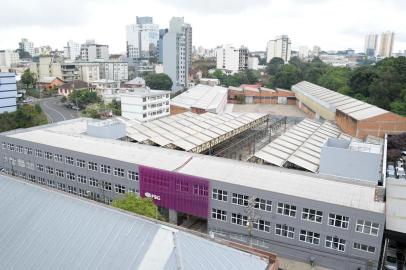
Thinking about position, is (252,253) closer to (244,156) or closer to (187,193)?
(187,193)

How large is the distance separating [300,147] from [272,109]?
141 ft

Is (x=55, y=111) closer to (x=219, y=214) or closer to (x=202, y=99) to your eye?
(x=202, y=99)

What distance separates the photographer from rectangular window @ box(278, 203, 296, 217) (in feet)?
67.3

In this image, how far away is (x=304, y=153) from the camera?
94.7ft

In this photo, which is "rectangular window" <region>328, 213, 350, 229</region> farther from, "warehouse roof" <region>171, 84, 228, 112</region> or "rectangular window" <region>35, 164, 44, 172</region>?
"warehouse roof" <region>171, 84, 228, 112</region>

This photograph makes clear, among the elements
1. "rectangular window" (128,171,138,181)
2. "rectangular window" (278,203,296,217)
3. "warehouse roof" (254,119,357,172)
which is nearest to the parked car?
"warehouse roof" (254,119,357,172)

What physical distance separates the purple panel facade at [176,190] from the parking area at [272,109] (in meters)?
45.9

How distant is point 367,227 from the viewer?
18922 millimetres

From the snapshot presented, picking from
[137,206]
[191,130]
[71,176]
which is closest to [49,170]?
[71,176]

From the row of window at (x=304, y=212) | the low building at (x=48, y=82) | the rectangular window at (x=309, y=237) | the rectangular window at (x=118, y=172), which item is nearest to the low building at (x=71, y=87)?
the low building at (x=48, y=82)

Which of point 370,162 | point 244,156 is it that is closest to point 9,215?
point 370,162

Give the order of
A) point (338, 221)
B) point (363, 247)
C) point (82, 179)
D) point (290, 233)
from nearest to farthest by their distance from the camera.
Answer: point (363, 247), point (338, 221), point (290, 233), point (82, 179)

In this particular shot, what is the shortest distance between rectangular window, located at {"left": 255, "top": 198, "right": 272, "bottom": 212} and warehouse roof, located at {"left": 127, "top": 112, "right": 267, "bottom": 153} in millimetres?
10435

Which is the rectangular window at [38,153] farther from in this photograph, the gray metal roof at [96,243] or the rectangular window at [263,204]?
the rectangular window at [263,204]
